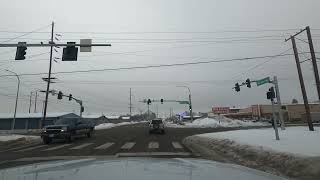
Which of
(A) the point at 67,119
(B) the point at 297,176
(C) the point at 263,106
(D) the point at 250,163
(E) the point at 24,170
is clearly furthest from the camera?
(C) the point at 263,106

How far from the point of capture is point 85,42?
69.5 ft

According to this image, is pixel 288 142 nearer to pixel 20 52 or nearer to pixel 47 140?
pixel 20 52

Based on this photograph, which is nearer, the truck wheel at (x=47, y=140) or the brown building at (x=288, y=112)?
the truck wheel at (x=47, y=140)

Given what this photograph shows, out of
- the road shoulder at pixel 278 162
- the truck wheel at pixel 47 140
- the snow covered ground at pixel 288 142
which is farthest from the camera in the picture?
the truck wheel at pixel 47 140

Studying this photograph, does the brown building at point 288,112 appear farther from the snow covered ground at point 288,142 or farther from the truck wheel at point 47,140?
the truck wheel at point 47,140

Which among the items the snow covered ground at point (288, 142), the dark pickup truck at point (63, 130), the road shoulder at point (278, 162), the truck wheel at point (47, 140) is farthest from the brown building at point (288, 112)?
the road shoulder at point (278, 162)

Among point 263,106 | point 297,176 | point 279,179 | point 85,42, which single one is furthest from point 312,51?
point 263,106

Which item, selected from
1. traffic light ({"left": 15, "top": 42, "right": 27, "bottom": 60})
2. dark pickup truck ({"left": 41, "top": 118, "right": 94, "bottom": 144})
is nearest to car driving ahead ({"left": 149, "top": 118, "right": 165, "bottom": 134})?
dark pickup truck ({"left": 41, "top": 118, "right": 94, "bottom": 144})

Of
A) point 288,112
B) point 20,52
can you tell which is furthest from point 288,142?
point 288,112

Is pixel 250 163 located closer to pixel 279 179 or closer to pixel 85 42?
pixel 279 179

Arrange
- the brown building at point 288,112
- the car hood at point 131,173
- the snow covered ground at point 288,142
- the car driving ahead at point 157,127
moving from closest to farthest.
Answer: the car hood at point 131,173
the snow covered ground at point 288,142
the car driving ahead at point 157,127
the brown building at point 288,112

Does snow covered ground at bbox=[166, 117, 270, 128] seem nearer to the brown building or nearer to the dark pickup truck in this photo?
the brown building

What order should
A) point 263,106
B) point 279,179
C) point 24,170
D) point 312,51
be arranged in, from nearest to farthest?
point 279,179 → point 24,170 → point 312,51 → point 263,106

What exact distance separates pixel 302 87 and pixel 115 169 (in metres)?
34.6
